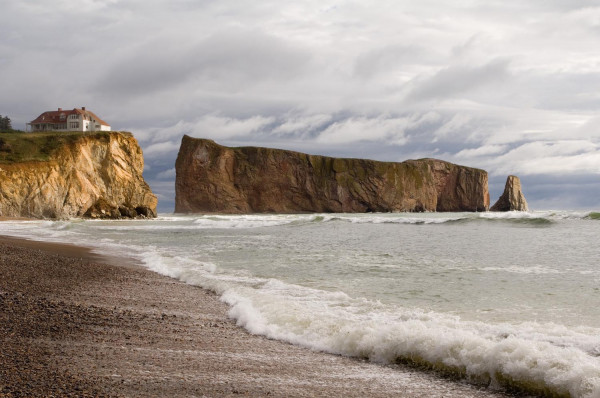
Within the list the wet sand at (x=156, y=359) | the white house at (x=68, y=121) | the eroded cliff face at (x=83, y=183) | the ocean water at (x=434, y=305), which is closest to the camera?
the wet sand at (x=156, y=359)

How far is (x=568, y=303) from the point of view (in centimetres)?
755

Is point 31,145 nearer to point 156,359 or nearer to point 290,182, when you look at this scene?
point 156,359

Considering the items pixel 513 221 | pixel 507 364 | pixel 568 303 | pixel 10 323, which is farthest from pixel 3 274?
pixel 513 221

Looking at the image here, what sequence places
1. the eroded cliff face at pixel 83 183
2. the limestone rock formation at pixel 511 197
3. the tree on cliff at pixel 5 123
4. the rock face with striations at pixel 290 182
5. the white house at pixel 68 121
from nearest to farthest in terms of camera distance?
1. the eroded cliff face at pixel 83 183
2. the white house at pixel 68 121
3. the tree on cliff at pixel 5 123
4. the rock face with striations at pixel 290 182
5. the limestone rock formation at pixel 511 197

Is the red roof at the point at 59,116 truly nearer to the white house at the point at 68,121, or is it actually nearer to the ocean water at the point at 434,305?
the white house at the point at 68,121

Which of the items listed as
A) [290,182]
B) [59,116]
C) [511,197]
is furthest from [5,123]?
[511,197]

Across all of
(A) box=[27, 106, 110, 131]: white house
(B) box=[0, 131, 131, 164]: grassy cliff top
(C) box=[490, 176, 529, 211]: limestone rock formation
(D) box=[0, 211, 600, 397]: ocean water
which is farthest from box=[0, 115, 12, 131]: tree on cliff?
(C) box=[490, 176, 529, 211]: limestone rock formation

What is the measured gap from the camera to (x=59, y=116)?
230 ft

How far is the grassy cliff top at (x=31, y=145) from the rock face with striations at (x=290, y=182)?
3904 cm

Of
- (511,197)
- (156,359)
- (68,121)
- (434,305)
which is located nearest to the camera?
(156,359)

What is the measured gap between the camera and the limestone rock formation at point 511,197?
350 feet

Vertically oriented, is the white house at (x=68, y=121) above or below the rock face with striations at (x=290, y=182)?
above

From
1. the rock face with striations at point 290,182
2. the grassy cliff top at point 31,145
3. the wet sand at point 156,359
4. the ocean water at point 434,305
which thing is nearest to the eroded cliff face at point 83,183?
the grassy cliff top at point 31,145

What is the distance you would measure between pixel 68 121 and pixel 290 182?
137 feet
